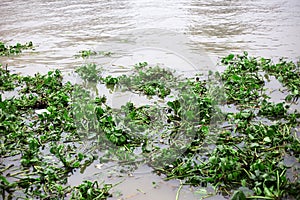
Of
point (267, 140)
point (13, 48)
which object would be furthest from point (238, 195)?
point (13, 48)

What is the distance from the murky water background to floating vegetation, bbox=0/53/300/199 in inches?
11.7

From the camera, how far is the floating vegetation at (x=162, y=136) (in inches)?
114

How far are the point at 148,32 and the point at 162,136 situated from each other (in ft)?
15.4

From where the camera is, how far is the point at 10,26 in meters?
9.34

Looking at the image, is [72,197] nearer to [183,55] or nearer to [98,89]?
[98,89]

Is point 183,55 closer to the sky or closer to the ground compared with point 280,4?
closer to the ground

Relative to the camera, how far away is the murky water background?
6.15 meters

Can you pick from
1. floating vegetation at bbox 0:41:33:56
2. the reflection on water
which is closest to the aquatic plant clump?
the reflection on water

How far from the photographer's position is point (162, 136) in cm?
373

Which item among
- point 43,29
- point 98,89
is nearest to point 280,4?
point 43,29

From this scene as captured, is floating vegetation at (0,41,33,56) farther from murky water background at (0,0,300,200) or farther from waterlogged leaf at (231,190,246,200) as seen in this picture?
waterlogged leaf at (231,190,246,200)

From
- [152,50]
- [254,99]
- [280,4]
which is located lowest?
[254,99]

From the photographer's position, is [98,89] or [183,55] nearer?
[98,89]

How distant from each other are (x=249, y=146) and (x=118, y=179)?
→ 1358mm
